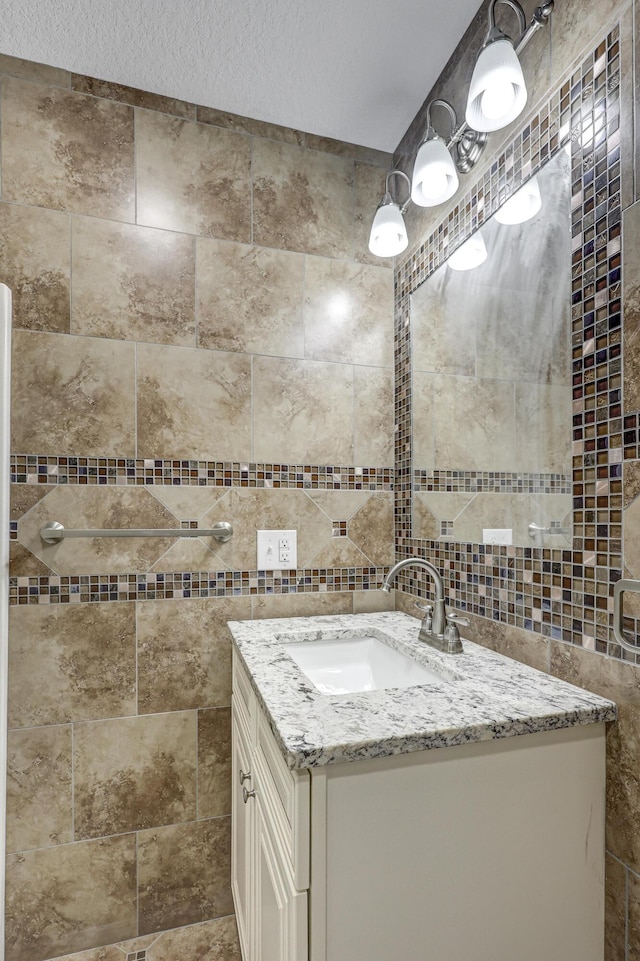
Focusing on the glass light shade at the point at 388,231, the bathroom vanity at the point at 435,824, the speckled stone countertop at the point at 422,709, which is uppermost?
the glass light shade at the point at 388,231

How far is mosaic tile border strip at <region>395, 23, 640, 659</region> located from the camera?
3.08 feet

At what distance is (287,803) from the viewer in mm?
812

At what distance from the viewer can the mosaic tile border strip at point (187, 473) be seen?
4.90 feet

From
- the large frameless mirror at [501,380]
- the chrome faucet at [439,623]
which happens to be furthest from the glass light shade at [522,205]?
the chrome faucet at [439,623]

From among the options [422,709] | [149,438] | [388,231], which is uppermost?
[388,231]

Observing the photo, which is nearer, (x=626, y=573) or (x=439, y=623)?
(x=626, y=573)

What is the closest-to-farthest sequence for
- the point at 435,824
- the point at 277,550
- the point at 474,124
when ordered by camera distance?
the point at 435,824 → the point at 474,124 → the point at 277,550

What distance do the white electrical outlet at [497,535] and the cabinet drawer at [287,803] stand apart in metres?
0.70

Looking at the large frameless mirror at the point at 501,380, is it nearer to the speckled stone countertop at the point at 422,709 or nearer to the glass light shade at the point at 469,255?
the glass light shade at the point at 469,255

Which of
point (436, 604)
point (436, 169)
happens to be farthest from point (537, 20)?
point (436, 604)

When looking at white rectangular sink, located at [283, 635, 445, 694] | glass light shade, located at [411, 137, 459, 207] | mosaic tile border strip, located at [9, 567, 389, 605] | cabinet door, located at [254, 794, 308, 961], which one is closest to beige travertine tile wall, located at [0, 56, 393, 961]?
mosaic tile border strip, located at [9, 567, 389, 605]

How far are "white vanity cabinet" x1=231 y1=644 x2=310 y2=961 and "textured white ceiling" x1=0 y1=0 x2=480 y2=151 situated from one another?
176 centimetres

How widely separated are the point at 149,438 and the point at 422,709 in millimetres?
1128

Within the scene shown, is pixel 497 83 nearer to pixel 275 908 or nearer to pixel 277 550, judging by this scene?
pixel 277 550
